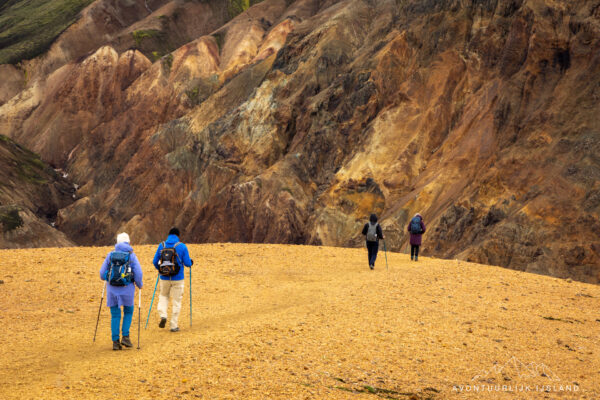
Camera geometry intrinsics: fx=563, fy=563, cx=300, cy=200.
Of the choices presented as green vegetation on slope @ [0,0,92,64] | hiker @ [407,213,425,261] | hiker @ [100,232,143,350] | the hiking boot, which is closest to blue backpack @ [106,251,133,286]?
hiker @ [100,232,143,350]

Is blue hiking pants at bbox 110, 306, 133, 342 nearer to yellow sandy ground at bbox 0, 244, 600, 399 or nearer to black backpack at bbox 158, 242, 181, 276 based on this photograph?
yellow sandy ground at bbox 0, 244, 600, 399

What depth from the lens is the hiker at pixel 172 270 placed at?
9547 mm

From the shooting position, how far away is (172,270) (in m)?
9.58

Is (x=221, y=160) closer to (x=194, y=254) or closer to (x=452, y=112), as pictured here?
(x=452, y=112)

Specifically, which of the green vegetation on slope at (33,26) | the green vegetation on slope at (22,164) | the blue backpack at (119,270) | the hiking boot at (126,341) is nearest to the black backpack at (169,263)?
the blue backpack at (119,270)

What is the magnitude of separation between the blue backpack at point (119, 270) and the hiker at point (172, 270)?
0.98 meters

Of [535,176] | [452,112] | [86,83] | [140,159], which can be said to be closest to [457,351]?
[535,176]

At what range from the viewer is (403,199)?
32562 mm

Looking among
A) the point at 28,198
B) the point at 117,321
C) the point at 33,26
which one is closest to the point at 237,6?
the point at 33,26

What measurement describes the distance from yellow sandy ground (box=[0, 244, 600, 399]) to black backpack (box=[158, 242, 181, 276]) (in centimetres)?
103

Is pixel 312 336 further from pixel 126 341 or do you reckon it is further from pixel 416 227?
pixel 416 227

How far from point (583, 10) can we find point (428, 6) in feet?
46.3

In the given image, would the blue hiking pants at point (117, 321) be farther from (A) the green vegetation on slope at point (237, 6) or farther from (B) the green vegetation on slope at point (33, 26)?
(B) the green vegetation on slope at point (33, 26)

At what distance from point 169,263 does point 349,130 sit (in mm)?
33150
